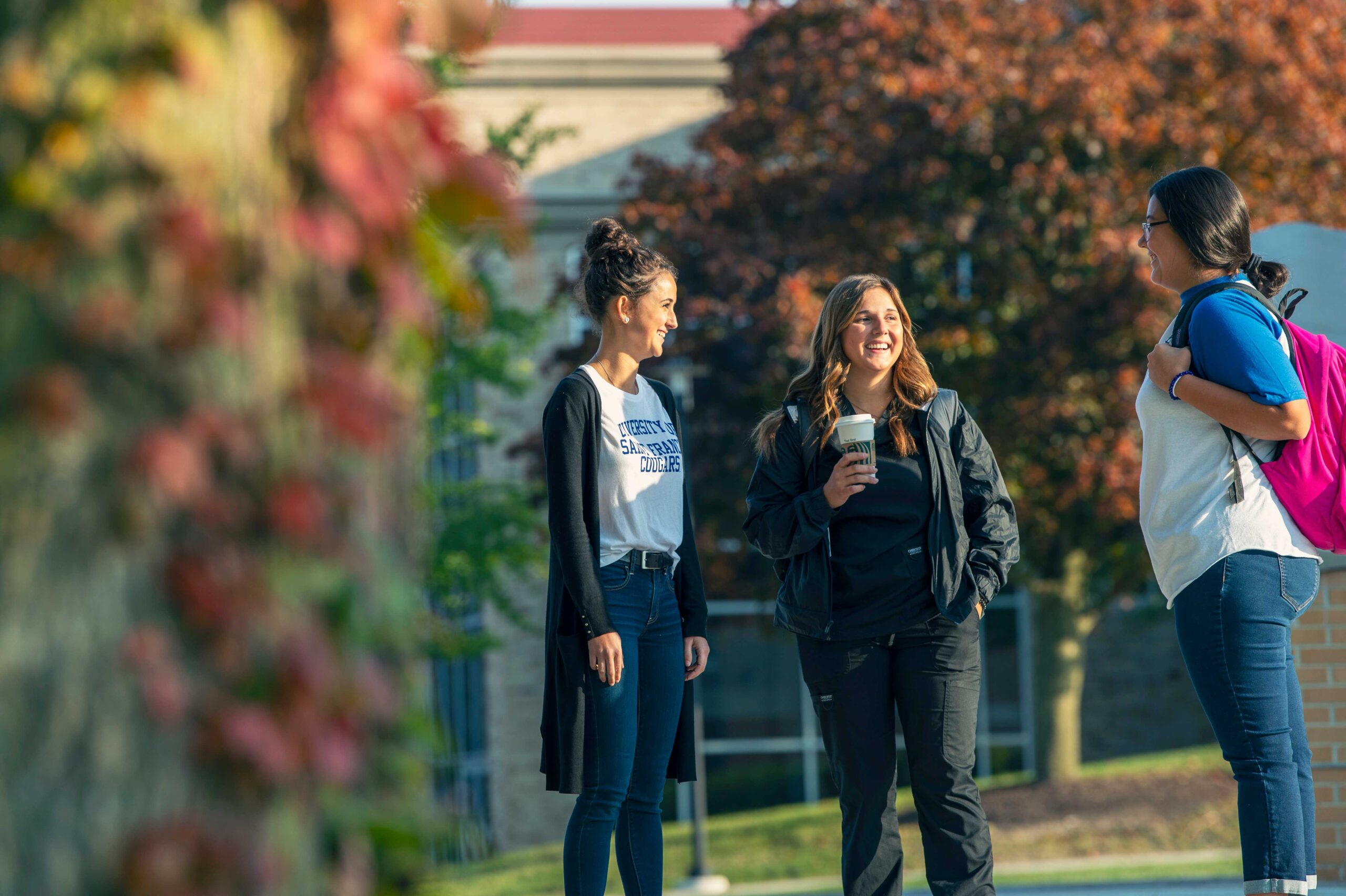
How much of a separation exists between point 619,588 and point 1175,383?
5.40ft

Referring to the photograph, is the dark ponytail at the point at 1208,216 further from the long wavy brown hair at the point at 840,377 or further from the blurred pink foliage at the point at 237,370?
the blurred pink foliage at the point at 237,370

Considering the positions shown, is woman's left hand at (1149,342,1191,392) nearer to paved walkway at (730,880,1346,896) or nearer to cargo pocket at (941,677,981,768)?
cargo pocket at (941,677,981,768)

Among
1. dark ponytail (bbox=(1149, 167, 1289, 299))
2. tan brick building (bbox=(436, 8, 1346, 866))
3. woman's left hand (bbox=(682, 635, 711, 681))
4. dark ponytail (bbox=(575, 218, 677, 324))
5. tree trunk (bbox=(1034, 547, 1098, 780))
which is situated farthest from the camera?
tan brick building (bbox=(436, 8, 1346, 866))

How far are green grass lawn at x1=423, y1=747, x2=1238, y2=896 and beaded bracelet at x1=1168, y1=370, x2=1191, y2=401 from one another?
6695 millimetres

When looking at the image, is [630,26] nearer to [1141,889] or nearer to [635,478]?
[1141,889]

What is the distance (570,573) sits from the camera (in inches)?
146

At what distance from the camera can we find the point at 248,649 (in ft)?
4.40

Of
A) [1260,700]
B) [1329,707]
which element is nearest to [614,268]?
[1260,700]

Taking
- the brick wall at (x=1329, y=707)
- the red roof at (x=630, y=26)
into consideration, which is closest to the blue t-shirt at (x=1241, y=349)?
the brick wall at (x=1329, y=707)

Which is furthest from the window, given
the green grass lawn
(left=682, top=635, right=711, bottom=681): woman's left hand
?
(left=682, top=635, right=711, bottom=681): woman's left hand

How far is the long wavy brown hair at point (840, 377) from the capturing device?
410cm

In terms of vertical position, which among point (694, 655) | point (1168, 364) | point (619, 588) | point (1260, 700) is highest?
point (1168, 364)

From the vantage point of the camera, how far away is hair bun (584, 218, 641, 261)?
3984 millimetres

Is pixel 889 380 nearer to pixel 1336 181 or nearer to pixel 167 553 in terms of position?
pixel 167 553
